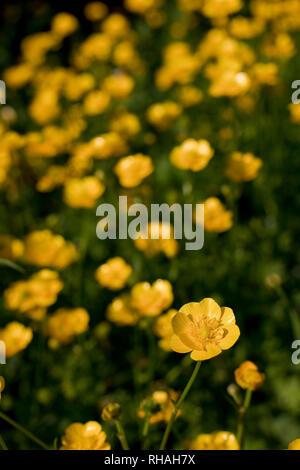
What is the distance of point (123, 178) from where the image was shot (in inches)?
77.7

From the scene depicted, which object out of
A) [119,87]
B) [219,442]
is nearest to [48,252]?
[219,442]

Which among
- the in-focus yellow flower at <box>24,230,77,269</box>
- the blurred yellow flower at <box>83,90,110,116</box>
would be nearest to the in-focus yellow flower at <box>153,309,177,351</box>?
the in-focus yellow flower at <box>24,230,77,269</box>

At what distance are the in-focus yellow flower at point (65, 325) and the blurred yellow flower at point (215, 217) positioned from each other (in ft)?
1.82

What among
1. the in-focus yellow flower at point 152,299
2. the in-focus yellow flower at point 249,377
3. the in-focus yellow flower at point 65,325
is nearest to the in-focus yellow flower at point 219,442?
the in-focus yellow flower at point 249,377

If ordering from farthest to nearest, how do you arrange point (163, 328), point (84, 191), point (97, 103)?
point (97, 103) < point (84, 191) < point (163, 328)

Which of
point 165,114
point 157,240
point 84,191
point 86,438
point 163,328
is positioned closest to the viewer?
point 86,438

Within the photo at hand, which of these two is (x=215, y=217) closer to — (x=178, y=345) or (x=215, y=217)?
(x=215, y=217)

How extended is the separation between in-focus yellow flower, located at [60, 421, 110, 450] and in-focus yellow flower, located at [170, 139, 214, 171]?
1037 millimetres

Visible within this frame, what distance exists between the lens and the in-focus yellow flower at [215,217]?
6.17 ft

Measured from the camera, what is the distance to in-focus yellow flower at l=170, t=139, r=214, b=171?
6.14ft

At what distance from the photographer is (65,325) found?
1788 mm

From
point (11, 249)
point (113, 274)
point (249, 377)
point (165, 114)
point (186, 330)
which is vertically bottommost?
point (249, 377)

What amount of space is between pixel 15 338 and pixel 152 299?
0.47m
